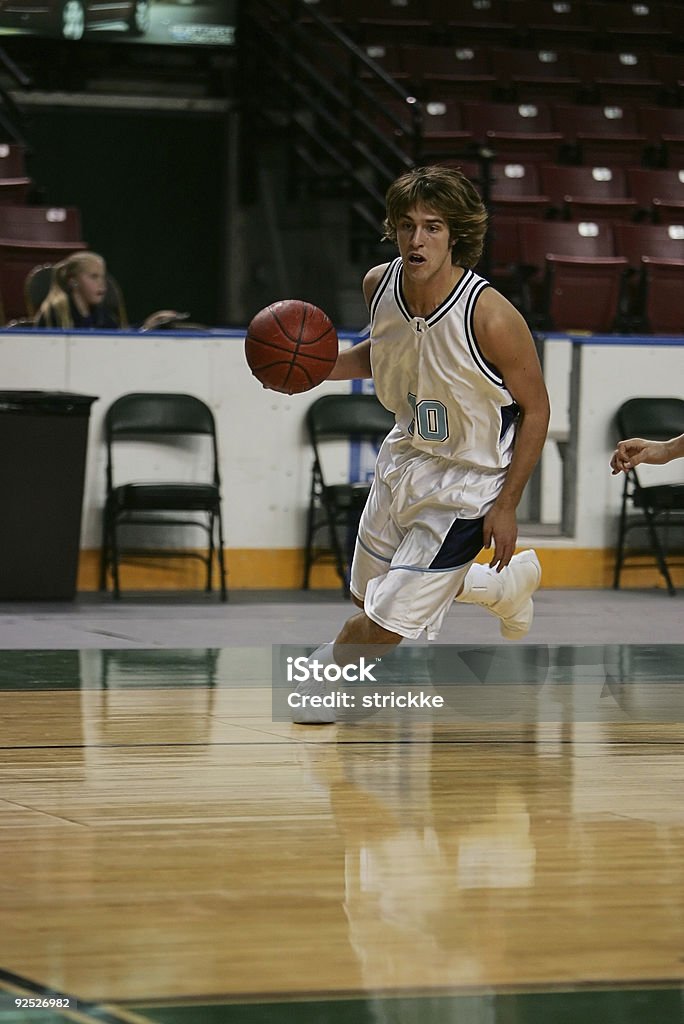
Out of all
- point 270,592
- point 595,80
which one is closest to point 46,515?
point 270,592

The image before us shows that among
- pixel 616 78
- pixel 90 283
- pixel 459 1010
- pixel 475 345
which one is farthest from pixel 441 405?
pixel 616 78

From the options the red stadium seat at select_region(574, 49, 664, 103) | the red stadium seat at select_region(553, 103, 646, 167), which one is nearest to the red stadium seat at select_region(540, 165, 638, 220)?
the red stadium seat at select_region(553, 103, 646, 167)

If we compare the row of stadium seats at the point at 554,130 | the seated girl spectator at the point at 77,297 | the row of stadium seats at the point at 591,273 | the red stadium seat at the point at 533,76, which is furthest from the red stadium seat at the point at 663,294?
the red stadium seat at the point at 533,76

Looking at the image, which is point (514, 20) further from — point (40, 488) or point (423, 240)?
point (423, 240)

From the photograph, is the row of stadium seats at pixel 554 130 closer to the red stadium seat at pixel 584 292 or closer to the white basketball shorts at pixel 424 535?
the red stadium seat at pixel 584 292

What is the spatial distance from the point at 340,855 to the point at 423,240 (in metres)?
1.88

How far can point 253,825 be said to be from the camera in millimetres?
3934

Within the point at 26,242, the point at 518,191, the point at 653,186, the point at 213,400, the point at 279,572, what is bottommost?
the point at 279,572

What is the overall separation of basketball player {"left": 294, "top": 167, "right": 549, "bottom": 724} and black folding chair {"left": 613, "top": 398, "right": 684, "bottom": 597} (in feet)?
14.4

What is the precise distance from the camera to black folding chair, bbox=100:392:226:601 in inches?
336

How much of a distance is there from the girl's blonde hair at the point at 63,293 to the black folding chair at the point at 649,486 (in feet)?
10.3

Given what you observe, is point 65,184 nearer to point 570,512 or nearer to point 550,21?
point 550,21

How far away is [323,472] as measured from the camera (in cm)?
917

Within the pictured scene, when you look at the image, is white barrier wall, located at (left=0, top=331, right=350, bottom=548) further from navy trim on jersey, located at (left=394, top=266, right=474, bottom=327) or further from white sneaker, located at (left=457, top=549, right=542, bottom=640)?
navy trim on jersey, located at (left=394, top=266, right=474, bottom=327)
